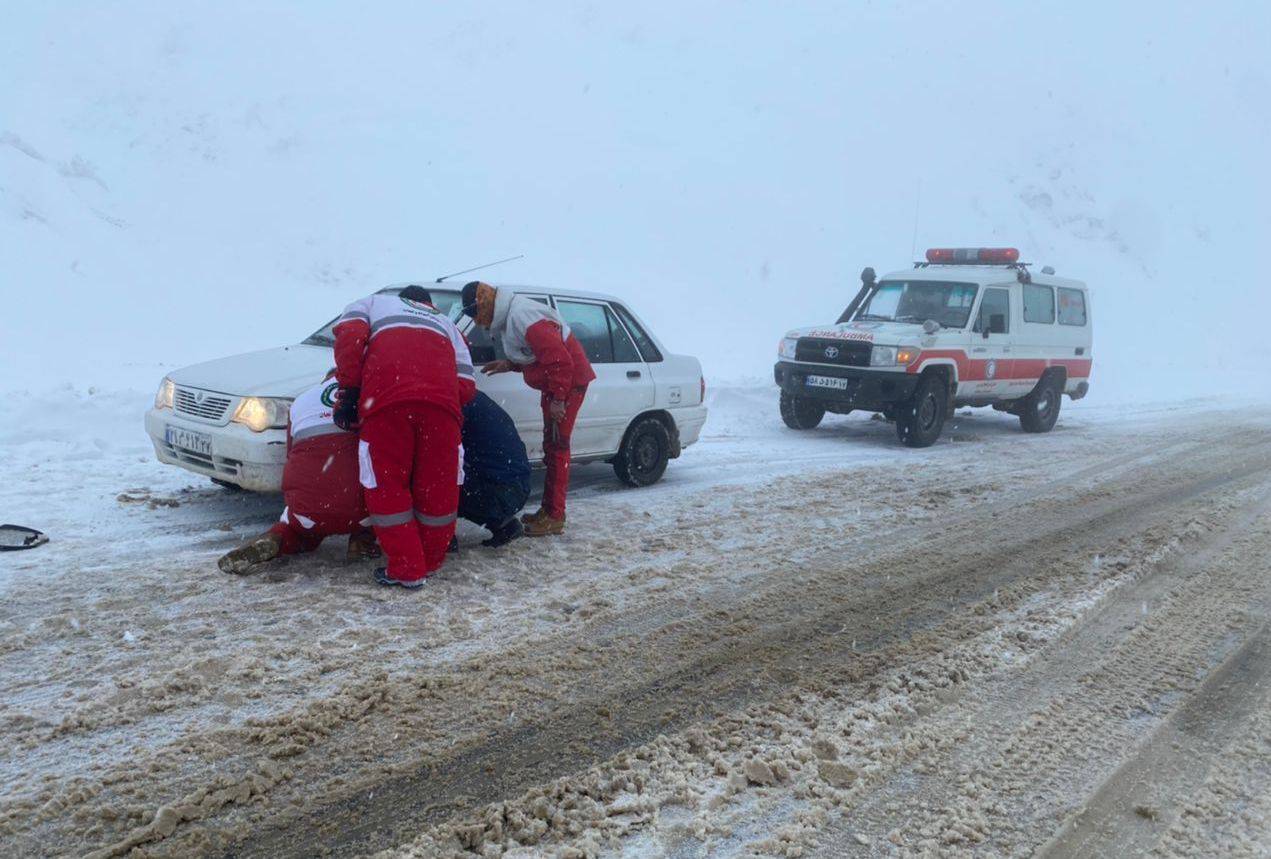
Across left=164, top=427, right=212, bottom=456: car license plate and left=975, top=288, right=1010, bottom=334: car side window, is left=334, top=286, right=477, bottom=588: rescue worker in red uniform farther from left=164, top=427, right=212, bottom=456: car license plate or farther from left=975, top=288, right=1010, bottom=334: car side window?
left=975, top=288, right=1010, bottom=334: car side window

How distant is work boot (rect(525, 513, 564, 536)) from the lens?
579cm

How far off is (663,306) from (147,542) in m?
15.2

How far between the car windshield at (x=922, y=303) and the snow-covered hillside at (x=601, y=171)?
4.64 meters

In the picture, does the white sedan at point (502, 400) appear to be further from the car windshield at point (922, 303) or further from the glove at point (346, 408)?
the car windshield at point (922, 303)

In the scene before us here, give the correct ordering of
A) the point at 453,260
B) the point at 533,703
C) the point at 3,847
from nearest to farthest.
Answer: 1. the point at 3,847
2. the point at 533,703
3. the point at 453,260

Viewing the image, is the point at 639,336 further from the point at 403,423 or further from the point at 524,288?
the point at 403,423

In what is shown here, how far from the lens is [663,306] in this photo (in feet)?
64.4

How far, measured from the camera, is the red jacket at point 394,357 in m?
4.59

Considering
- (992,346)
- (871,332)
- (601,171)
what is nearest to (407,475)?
(871,332)

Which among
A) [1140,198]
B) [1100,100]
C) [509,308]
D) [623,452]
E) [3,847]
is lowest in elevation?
[3,847]

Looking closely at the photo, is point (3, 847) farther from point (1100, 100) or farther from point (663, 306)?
point (1100, 100)

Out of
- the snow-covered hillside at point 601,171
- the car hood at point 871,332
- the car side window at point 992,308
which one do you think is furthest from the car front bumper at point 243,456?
the car side window at point 992,308

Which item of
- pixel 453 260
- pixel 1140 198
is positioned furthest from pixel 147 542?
pixel 1140 198

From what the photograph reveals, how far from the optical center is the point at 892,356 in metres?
10.2
